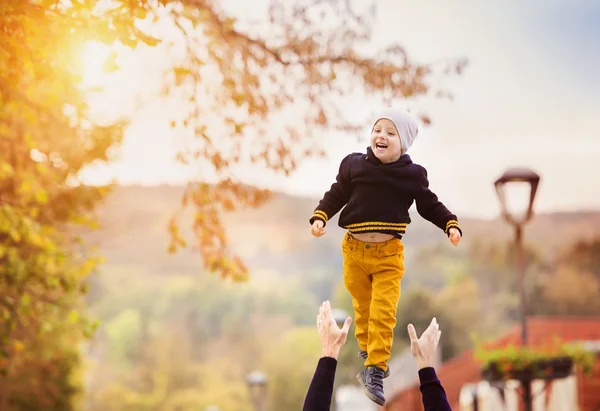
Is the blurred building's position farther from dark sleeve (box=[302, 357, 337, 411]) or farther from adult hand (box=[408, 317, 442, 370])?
dark sleeve (box=[302, 357, 337, 411])

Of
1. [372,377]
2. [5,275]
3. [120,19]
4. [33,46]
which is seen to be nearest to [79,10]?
[120,19]

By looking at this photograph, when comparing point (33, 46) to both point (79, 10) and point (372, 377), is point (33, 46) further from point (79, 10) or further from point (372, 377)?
point (372, 377)

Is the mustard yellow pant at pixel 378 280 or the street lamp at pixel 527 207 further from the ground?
the street lamp at pixel 527 207

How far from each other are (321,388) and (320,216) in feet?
2.32

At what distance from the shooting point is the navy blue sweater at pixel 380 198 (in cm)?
290

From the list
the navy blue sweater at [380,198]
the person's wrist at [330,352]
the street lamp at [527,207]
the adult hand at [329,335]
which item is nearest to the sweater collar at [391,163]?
the navy blue sweater at [380,198]

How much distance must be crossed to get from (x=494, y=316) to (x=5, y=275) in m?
49.3

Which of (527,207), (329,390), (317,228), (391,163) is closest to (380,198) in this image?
(391,163)

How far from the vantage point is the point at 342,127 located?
27.8 ft

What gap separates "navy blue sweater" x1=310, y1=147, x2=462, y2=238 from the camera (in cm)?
290

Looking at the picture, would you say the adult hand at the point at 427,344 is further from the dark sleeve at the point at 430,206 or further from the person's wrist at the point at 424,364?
the dark sleeve at the point at 430,206

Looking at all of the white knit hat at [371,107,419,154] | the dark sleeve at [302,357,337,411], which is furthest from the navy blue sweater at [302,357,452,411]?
the white knit hat at [371,107,419,154]

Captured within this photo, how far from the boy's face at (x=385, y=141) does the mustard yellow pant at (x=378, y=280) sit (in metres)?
0.33

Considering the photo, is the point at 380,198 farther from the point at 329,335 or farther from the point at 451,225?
the point at 329,335
